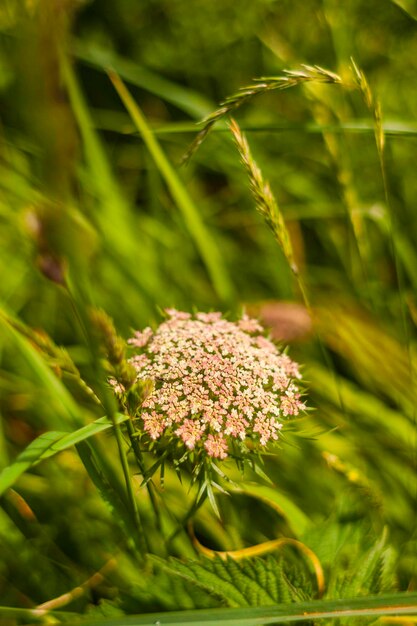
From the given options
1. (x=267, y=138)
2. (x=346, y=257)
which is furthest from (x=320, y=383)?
(x=267, y=138)

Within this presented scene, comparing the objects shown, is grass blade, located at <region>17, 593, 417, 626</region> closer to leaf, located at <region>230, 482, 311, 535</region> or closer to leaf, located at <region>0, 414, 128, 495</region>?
leaf, located at <region>0, 414, 128, 495</region>

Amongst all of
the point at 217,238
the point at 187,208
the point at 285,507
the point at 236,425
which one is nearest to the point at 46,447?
the point at 236,425

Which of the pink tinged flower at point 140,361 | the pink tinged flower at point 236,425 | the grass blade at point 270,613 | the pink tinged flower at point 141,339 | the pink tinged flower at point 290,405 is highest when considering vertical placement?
the pink tinged flower at point 141,339

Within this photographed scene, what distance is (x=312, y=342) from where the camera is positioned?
1235 mm

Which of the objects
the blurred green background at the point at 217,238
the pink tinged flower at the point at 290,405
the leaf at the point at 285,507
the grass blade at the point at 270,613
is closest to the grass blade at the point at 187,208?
the blurred green background at the point at 217,238

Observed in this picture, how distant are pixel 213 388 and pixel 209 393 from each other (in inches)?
0.8

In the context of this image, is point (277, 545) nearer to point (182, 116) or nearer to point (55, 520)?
point (55, 520)

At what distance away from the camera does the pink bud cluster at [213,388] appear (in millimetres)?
553

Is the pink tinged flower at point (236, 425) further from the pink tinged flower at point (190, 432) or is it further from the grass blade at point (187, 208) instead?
the grass blade at point (187, 208)

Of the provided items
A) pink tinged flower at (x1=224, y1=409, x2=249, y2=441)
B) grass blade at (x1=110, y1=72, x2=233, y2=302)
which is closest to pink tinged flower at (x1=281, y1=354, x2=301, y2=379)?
pink tinged flower at (x1=224, y1=409, x2=249, y2=441)

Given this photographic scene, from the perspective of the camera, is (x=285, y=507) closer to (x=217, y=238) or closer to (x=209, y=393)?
(x=209, y=393)

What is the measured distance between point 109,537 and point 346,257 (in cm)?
87

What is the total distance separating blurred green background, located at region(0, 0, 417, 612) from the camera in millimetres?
748

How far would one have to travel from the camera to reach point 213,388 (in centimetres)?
57
